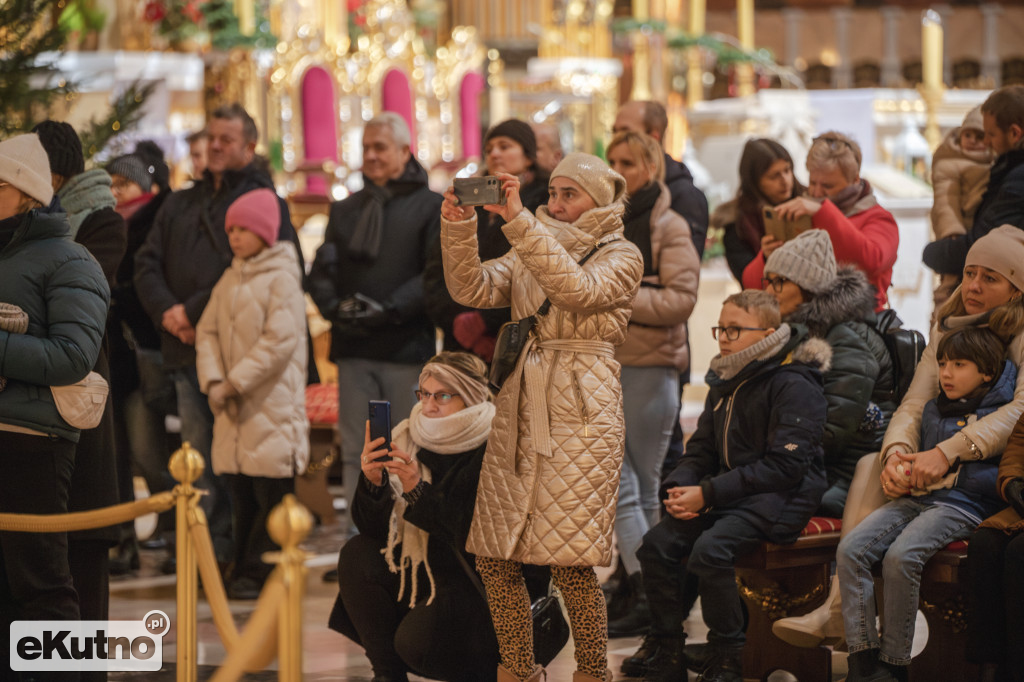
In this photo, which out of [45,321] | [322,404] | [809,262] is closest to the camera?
[45,321]

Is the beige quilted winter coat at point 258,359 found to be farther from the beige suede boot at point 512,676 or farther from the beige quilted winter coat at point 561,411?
the beige suede boot at point 512,676

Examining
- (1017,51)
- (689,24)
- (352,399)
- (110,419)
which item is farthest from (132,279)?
(1017,51)

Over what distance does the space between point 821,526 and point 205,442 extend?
2560mm

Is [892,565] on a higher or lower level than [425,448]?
lower

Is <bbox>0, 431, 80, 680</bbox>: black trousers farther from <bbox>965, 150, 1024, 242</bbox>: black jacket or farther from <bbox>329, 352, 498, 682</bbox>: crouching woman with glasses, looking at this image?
<bbox>965, 150, 1024, 242</bbox>: black jacket

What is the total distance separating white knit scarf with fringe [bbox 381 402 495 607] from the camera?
399 centimetres

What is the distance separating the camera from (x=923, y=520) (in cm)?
386

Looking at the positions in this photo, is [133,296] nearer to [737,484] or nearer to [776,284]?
[776,284]

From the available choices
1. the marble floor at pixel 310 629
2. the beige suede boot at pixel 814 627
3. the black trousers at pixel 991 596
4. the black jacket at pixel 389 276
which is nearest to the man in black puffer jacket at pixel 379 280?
the black jacket at pixel 389 276

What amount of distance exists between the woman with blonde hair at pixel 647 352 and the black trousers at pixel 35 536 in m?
1.85

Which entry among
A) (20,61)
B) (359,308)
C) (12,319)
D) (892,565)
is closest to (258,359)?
(359,308)

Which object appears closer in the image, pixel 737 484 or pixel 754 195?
pixel 737 484

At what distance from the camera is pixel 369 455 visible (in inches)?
152

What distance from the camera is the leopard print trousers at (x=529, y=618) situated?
380cm
